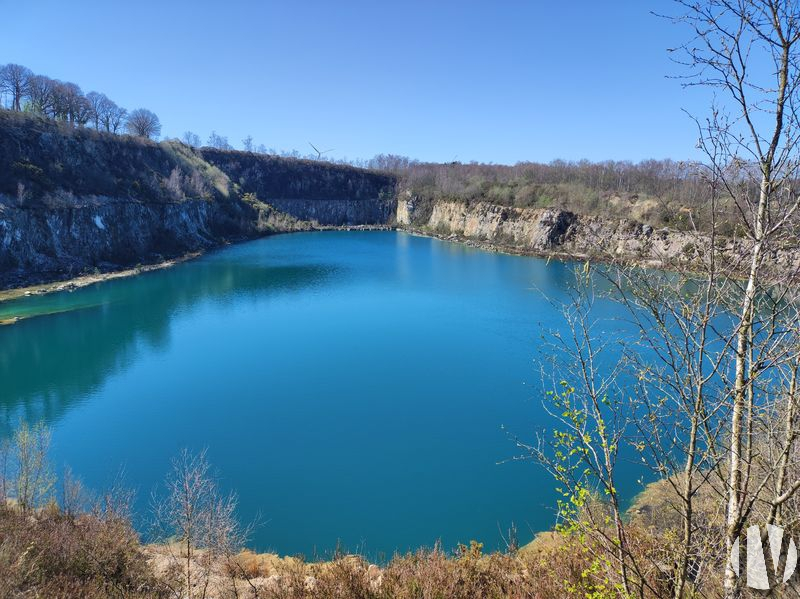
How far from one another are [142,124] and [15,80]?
58.4 ft

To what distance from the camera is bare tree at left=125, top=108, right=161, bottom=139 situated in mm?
69188

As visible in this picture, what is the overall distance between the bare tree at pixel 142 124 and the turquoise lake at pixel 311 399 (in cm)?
4153

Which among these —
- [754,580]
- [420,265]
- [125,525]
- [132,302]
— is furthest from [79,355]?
[420,265]

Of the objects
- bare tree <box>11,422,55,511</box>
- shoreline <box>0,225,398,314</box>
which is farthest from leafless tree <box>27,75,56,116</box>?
bare tree <box>11,422,55,511</box>

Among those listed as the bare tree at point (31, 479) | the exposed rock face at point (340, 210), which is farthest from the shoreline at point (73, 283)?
the exposed rock face at point (340, 210)

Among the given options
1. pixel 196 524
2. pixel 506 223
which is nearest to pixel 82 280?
pixel 196 524

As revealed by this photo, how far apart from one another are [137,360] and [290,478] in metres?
13.0

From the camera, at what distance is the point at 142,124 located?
2731 inches

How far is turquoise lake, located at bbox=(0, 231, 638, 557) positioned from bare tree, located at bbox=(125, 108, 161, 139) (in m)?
41.5

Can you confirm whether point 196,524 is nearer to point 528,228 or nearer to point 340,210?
point 528,228

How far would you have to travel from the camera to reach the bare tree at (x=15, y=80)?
171 ft

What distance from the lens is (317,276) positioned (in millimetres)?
43812

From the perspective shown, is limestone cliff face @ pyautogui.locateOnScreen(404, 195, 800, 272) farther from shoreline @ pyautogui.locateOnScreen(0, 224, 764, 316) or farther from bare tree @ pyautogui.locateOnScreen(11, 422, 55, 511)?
bare tree @ pyautogui.locateOnScreen(11, 422, 55, 511)

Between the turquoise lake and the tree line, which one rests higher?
the tree line
